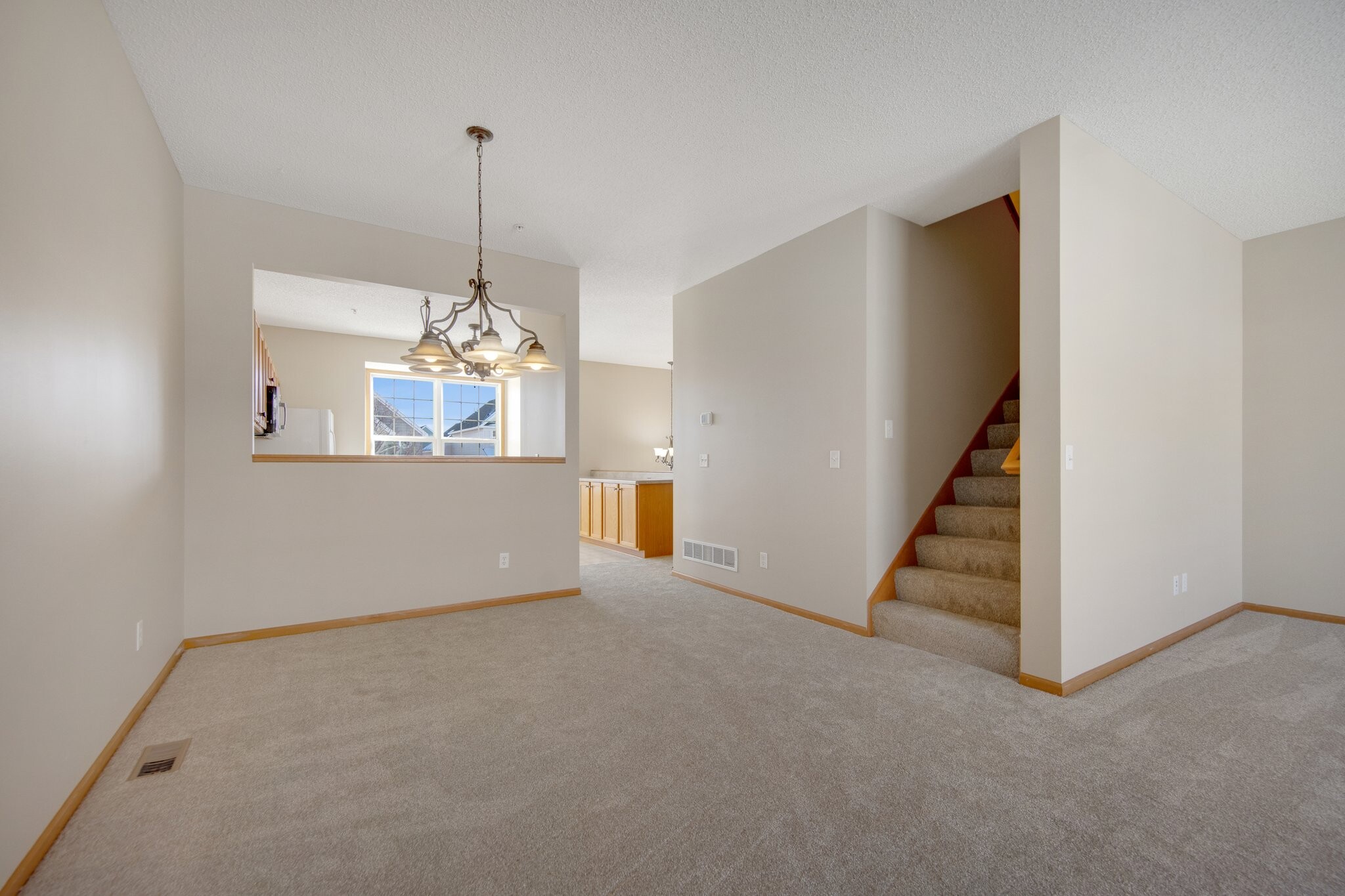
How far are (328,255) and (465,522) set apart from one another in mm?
2014

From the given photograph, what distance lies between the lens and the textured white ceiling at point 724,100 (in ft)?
6.88

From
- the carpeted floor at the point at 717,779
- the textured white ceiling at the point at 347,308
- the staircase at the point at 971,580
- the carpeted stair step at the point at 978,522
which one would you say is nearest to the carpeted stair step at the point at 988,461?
the staircase at the point at 971,580

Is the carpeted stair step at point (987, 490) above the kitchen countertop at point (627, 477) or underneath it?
above

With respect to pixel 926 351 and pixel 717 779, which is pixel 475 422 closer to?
pixel 926 351

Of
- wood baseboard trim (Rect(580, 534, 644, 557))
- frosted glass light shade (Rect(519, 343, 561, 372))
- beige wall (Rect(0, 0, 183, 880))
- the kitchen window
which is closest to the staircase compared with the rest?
frosted glass light shade (Rect(519, 343, 561, 372))

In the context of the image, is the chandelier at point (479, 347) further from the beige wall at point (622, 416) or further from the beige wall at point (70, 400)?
the beige wall at point (622, 416)

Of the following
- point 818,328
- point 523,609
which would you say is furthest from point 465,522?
point 818,328

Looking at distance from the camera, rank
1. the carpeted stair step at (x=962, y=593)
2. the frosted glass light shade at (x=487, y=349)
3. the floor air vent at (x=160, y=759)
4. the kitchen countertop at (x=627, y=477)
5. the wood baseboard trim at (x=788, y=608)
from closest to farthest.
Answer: the floor air vent at (x=160, y=759)
the carpeted stair step at (x=962, y=593)
the frosted glass light shade at (x=487, y=349)
the wood baseboard trim at (x=788, y=608)
the kitchen countertop at (x=627, y=477)

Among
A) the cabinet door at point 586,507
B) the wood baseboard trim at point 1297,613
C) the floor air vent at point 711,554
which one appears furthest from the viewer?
the cabinet door at point 586,507

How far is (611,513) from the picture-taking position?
734cm

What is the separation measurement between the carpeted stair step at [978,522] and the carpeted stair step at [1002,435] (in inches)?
23.2

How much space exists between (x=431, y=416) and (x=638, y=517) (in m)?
3.65

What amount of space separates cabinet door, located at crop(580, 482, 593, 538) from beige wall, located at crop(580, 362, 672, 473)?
39.4 inches

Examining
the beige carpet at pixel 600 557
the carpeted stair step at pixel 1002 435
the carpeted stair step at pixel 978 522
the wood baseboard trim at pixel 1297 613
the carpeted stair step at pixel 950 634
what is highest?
the carpeted stair step at pixel 1002 435
